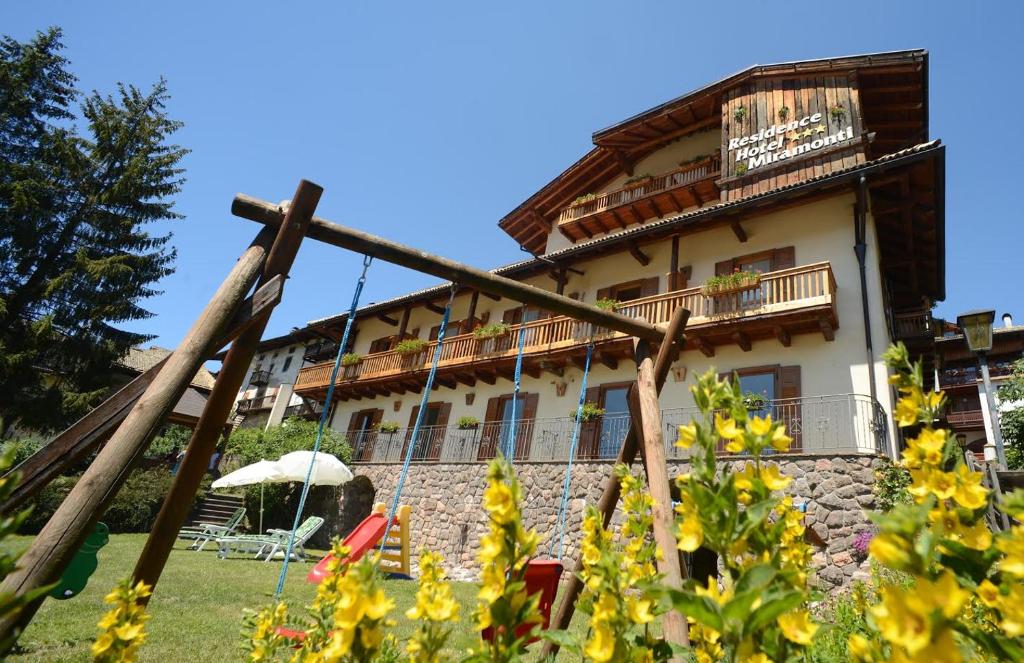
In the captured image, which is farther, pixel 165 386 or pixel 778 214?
pixel 778 214

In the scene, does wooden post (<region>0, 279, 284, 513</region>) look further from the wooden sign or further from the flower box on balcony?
the wooden sign

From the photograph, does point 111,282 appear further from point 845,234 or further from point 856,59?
point 856,59

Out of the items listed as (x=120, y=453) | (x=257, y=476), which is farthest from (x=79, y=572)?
(x=257, y=476)

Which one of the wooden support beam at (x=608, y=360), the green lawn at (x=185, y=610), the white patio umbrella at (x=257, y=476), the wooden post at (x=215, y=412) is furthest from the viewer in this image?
the white patio umbrella at (x=257, y=476)

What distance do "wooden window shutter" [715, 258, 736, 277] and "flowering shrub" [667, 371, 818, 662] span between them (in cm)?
1284

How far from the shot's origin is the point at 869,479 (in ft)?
29.0

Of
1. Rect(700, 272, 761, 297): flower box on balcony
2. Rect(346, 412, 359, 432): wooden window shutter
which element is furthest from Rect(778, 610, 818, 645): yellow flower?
Rect(346, 412, 359, 432): wooden window shutter

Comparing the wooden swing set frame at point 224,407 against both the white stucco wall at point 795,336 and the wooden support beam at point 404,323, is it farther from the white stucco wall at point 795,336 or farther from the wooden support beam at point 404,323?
the wooden support beam at point 404,323

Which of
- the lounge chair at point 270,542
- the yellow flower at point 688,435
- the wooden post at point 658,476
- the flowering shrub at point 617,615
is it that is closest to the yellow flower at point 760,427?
the yellow flower at point 688,435

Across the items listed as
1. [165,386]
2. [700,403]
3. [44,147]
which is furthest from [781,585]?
[44,147]

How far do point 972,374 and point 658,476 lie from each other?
33.5 metres

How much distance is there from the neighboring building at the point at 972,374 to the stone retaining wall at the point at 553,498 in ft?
68.3

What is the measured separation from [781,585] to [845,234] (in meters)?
13.0

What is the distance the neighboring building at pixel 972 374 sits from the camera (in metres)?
25.1
